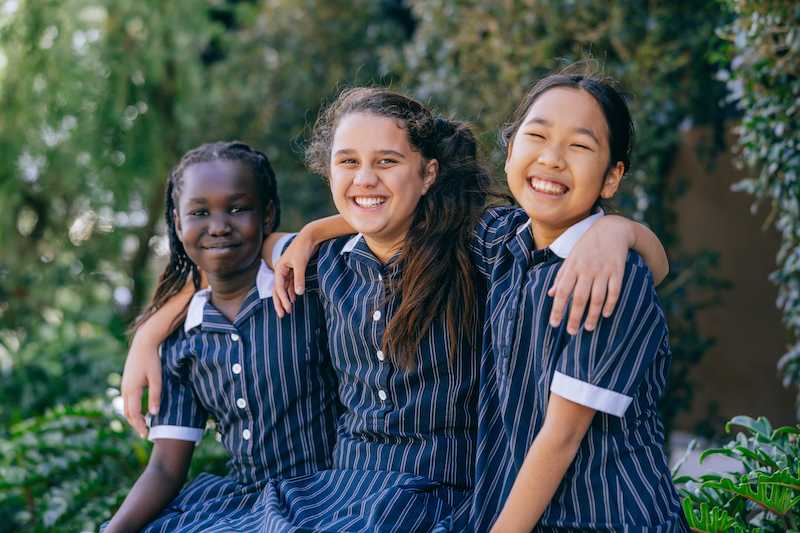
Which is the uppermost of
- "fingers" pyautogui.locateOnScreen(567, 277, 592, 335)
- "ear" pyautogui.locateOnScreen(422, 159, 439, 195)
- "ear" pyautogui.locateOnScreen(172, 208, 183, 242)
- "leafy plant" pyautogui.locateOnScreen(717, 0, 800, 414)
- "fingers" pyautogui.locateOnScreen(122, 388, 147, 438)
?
"leafy plant" pyautogui.locateOnScreen(717, 0, 800, 414)

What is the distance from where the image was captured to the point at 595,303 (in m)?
1.92

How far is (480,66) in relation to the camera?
4641 mm

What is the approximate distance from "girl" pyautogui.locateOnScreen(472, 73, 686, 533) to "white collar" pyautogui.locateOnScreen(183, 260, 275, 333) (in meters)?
0.69

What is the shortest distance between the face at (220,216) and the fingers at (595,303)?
104cm

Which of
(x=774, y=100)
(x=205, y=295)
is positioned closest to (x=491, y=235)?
(x=205, y=295)

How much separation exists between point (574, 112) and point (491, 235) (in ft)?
1.31

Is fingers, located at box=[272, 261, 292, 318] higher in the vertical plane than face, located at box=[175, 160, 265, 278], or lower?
lower

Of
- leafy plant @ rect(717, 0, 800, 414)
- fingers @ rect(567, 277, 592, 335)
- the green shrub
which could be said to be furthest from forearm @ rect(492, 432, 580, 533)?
the green shrub

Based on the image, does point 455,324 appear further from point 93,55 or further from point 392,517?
point 93,55

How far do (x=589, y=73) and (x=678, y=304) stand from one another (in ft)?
7.64

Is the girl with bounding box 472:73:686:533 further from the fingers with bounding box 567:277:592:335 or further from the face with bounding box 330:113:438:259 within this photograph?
the face with bounding box 330:113:438:259

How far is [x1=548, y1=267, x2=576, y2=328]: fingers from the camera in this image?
197 cm

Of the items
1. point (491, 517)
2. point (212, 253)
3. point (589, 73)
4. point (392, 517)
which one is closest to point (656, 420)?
point (491, 517)

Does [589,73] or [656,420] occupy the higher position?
[589,73]
